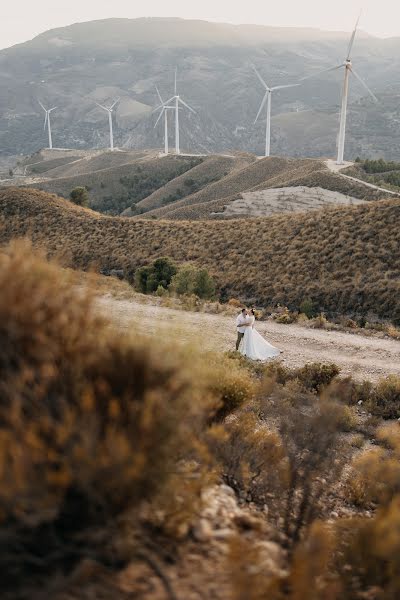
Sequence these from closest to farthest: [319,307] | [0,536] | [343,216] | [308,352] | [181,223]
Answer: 1. [0,536]
2. [308,352]
3. [319,307]
4. [343,216]
5. [181,223]

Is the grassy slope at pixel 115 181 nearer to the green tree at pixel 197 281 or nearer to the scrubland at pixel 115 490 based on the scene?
the green tree at pixel 197 281

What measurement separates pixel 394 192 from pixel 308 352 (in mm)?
49910

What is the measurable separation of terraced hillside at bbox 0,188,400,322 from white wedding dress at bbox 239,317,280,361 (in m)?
10.3

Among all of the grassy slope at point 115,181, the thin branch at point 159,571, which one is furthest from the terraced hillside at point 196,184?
the thin branch at point 159,571

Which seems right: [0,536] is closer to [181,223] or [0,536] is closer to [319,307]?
[319,307]

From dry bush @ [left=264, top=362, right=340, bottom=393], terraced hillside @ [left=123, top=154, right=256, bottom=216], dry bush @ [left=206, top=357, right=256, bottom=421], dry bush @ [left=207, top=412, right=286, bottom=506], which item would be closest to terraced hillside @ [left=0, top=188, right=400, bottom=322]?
dry bush @ [left=264, top=362, right=340, bottom=393]

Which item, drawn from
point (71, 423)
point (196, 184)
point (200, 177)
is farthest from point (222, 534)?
point (200, 177)

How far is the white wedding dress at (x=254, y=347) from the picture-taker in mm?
16666

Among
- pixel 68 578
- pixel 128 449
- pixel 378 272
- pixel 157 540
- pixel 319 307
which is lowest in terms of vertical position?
pixel 319 307

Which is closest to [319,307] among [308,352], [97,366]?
[308,352]

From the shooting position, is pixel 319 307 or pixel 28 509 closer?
pixel 28 509

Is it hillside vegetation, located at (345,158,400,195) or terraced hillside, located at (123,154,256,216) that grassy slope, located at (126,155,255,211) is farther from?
hillside vegetation, located at (345,158,400,195)

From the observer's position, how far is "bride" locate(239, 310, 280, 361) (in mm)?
16672

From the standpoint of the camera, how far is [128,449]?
11.6 ft
